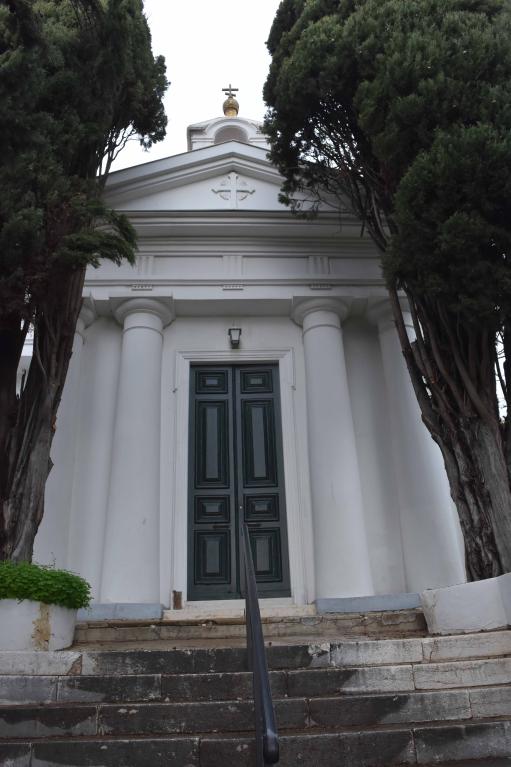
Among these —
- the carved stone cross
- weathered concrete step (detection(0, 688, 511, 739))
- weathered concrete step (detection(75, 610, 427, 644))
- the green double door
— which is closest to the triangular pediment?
the carved stone cross

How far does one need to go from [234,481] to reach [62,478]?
6.45ft

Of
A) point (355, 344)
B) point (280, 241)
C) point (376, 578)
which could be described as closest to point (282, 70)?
point (280, 241)

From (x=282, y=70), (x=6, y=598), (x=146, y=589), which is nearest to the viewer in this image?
(x=6, y=598)

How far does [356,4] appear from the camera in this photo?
24.9 feet

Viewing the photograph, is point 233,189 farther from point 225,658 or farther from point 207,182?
point 225,658

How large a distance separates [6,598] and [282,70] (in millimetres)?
6095

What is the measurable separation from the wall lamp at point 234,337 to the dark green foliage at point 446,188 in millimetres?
2307

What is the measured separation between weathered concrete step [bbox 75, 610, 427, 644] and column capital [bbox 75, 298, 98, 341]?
3.96 metres

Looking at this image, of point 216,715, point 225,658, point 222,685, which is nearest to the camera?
point 216,715

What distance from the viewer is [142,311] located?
886 cm

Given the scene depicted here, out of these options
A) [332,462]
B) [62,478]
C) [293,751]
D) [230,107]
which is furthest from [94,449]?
[230,107]

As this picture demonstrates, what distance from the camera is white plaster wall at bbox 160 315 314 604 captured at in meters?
7.90

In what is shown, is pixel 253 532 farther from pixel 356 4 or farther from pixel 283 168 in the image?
pixel 356 4

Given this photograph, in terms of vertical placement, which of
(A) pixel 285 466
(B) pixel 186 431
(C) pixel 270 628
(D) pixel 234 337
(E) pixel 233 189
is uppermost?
(E) pixel 233 189
